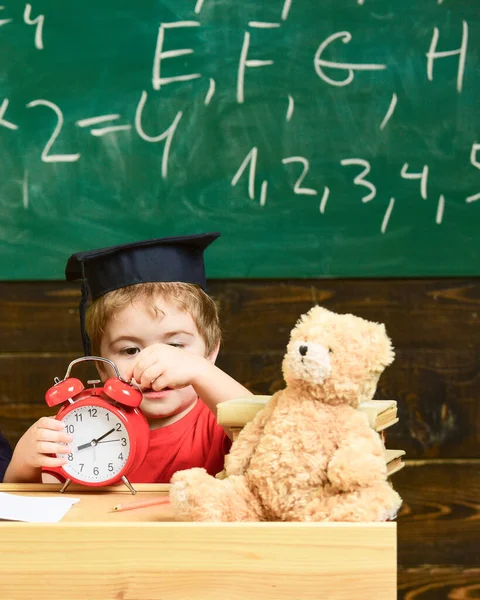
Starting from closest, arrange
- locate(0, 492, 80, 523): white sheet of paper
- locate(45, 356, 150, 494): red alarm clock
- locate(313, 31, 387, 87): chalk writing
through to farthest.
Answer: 1. locate(0, 492, 80, 523): white sheet of paper
2. locate(45, 356, 150, 494): red alarm clock
3. locate(313, 31, 387, 87): chalk writing

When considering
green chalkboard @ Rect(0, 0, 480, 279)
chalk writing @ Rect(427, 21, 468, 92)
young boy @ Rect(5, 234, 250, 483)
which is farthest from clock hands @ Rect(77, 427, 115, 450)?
chalk writing @ Rect(427, 21, 468, 92)

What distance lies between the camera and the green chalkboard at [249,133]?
219 cm

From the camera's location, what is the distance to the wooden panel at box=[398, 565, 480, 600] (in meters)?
2.26

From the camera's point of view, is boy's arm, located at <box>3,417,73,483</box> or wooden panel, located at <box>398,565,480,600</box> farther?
wooden panel, located at <box>398,565,480,600</box>

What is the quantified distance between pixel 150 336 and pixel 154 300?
64 millimetres

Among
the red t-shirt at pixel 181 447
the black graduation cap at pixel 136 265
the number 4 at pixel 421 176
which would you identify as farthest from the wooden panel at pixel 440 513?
the black graduation cap at pixel 136 265

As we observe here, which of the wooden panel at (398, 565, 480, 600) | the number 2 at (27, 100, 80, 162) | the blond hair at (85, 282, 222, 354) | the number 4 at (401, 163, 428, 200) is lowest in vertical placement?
the wooden panel at (398, 565, 480, 600)

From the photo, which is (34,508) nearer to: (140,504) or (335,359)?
(140,504)

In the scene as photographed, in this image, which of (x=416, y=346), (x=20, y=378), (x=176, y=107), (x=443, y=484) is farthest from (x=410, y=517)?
(x=176, y=107)

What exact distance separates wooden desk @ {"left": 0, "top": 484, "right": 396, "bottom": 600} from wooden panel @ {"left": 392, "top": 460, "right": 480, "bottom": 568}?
151 cm

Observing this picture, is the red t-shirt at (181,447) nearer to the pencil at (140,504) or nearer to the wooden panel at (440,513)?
the pencil at (140,504)

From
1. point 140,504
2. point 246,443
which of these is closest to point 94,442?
point 140,504

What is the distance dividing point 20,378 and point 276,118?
40.1 inches

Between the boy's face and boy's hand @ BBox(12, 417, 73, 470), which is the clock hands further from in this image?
the boy's face
